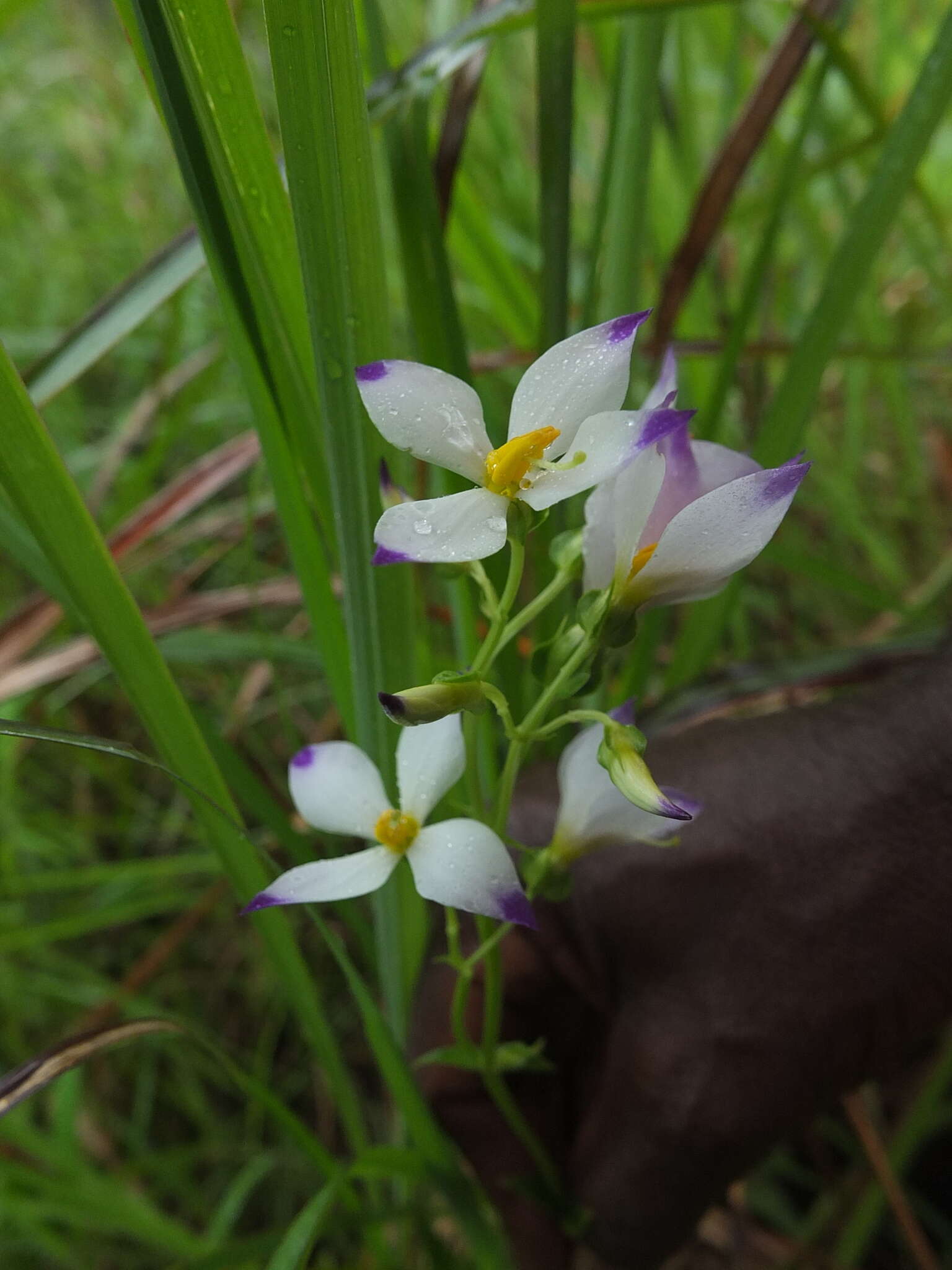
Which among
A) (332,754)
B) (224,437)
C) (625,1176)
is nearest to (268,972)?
(625,1176)

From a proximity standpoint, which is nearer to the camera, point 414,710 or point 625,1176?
point 414,710

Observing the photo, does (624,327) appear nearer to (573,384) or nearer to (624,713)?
(573,384)

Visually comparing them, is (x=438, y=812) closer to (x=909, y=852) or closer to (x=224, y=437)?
(x=909, y=852)

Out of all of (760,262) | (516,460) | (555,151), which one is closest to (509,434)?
(516,460)

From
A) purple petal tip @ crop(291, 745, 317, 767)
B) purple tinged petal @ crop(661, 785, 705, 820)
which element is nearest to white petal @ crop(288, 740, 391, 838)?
purple petal tip @ crop(291, 745, 317, 767)

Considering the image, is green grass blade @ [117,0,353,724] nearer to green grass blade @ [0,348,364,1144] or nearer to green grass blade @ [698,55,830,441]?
green grass blade @ [0,348,364,1144]

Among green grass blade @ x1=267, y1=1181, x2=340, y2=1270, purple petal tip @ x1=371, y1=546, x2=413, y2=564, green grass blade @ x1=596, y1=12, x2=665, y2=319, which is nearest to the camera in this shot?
purple petal tip @ x1=371, y1=546, x2=413, y2=564

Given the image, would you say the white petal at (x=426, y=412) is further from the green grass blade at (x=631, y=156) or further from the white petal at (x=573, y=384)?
the green grass blade at (x=631, y=156)

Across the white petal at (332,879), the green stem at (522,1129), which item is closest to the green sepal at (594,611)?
the white petal at (332,879)
